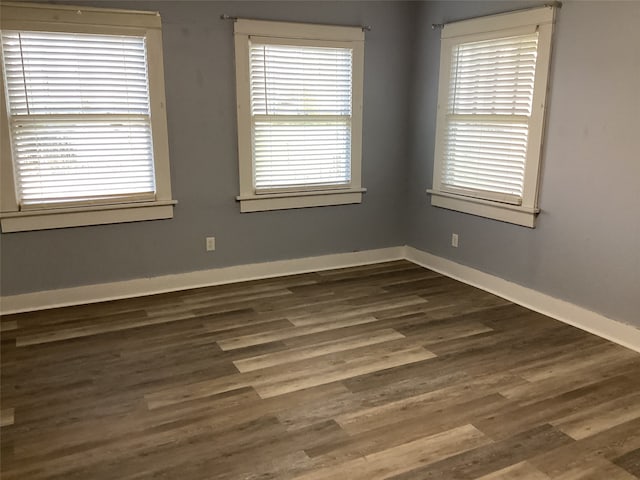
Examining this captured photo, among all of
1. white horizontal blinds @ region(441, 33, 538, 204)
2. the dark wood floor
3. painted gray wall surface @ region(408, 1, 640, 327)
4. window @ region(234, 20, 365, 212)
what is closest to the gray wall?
painted gray wall surface @ region(408, 1, 640, 327)

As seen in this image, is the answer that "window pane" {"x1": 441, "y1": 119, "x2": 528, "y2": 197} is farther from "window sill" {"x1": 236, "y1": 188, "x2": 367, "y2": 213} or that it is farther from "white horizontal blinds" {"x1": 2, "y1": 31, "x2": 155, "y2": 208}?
"white horizontal blinds" {"x1": 2, "y1": 31, "x2": 155, "y2": 208}

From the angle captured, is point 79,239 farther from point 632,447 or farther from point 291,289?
point 632,447

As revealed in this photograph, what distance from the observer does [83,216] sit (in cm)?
395

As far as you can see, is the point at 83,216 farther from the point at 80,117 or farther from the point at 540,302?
the point at 540,302

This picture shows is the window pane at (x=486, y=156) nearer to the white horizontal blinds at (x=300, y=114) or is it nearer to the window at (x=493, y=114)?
the window at (x=493, y=114)

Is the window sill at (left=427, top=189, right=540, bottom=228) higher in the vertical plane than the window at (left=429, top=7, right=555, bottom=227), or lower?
lower

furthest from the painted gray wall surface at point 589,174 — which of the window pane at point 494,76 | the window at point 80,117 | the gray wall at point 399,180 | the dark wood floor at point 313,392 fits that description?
the window at point 80,117

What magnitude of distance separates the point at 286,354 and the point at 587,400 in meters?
1.62

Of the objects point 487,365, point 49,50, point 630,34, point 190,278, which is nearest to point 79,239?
point 190,278

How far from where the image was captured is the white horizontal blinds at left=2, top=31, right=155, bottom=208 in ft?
11.9

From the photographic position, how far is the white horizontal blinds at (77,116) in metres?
3.62

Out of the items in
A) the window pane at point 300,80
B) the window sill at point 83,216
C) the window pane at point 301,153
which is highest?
the window pane at point 300,80

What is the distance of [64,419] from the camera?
258 cm

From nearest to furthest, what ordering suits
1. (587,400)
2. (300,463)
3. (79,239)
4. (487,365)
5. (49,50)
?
1. (300,463)
2. (587,400)
3. (487,365)
4. (49,50)
5. (79,239)
